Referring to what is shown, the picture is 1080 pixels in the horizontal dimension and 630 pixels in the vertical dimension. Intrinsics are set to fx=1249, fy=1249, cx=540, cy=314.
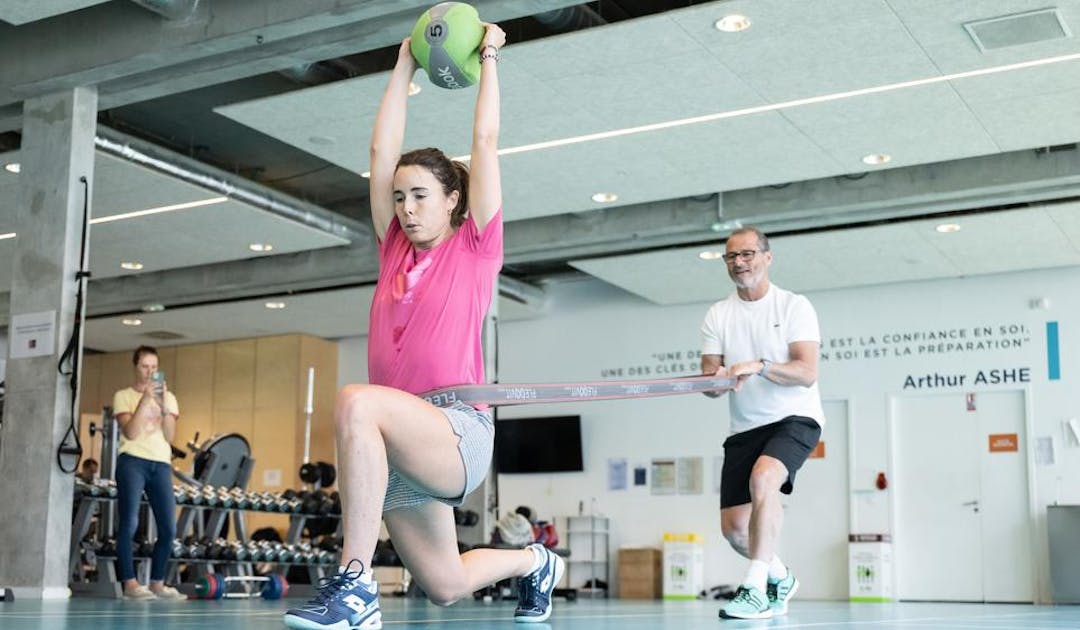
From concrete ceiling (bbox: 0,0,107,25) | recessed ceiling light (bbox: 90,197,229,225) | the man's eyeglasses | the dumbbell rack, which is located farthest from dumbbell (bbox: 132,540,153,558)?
the man's eyeglasses

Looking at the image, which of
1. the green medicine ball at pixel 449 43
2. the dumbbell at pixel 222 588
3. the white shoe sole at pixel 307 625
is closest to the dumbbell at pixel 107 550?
the dumbbell at pixel 222 588

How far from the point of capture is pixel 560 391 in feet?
10.8

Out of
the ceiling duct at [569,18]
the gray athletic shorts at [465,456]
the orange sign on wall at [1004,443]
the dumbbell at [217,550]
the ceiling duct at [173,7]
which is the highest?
the ceiling duct at [569,18]

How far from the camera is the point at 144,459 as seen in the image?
7.22m

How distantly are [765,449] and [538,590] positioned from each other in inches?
56.6

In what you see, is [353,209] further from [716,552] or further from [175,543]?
[716,552]

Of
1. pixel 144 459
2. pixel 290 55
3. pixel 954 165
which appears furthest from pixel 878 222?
pixel 144 459

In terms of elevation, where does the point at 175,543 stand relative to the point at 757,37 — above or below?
below

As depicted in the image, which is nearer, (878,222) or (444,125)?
(444,125)

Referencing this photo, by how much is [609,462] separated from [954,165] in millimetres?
5321

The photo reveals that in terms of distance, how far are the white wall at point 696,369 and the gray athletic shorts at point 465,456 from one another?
9574 mm

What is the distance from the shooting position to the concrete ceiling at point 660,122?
6.55 metres

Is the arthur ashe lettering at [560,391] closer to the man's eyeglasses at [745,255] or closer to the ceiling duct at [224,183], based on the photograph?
the man's eyeglasses at [745,255]

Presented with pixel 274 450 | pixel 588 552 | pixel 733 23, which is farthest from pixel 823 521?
pixel 733 23
